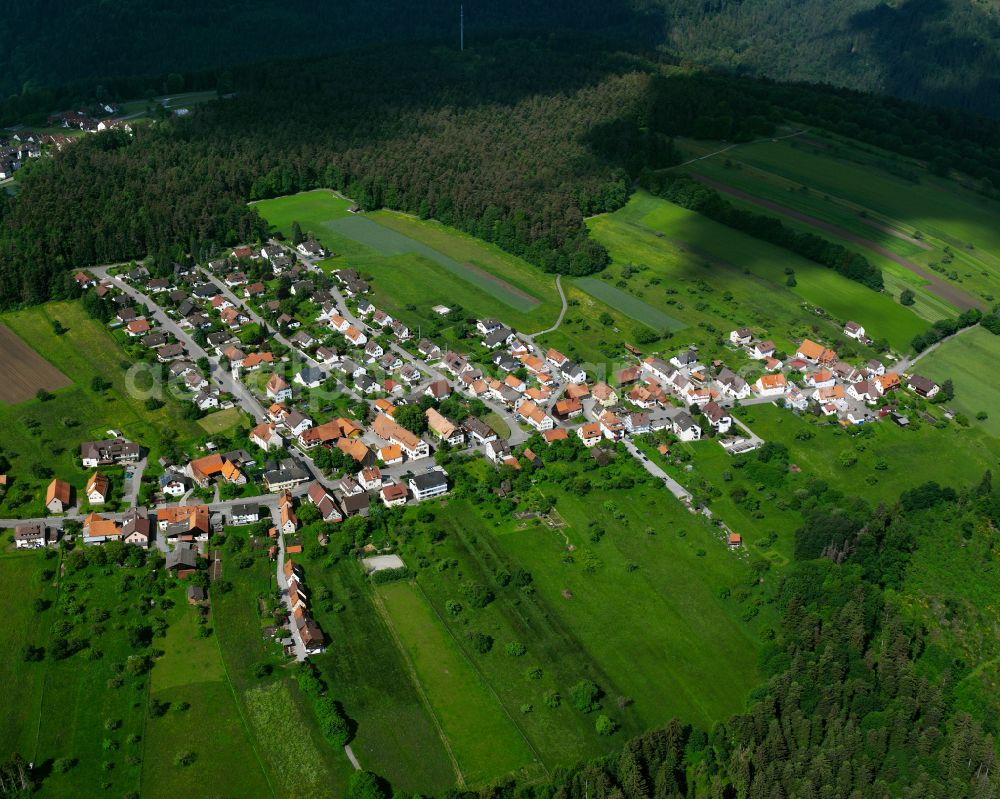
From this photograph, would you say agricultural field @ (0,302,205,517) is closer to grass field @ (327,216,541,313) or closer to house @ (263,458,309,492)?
house @ (263,458,309,492)

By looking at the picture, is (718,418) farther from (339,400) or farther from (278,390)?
(278,390)

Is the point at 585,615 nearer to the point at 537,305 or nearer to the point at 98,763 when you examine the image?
the point at 98,763

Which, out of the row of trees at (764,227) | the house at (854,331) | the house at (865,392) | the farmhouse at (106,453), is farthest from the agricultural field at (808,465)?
the farmhouse at (106,453)

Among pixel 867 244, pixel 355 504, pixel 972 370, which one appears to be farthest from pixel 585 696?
pixel 867 244

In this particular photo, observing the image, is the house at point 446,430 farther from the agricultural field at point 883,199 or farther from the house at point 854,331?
the agricultural field at point 883,199

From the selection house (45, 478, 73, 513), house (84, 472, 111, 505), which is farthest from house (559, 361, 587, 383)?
house (45, 478, 73, 513)
